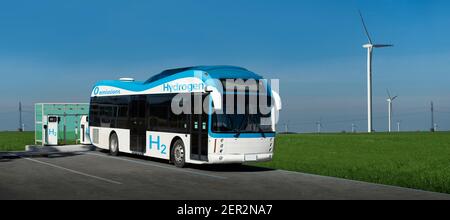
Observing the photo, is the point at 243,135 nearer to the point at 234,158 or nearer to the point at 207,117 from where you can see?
the point at 234,158

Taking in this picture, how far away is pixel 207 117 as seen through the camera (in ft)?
54.0

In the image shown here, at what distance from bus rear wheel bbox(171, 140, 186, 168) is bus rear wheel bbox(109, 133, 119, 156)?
5432 mm

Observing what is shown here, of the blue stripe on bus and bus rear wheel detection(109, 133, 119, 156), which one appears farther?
bus rear wheel detection(109, 133, 119, 156)

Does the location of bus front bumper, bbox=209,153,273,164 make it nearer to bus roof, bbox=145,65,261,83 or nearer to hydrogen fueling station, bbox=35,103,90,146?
bus roof, bbox=145,65,261,83

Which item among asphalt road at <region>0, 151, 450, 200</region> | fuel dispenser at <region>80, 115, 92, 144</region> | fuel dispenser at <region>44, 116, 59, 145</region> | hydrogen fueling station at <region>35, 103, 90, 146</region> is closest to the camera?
asphalt road at <region>0, 151, 450, 200</region>

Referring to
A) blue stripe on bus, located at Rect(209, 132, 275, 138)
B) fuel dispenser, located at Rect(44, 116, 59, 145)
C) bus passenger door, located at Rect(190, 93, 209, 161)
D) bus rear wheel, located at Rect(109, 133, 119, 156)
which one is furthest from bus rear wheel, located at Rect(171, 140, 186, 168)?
fuel dispenser, located at Rect(44, 116, 59, 145)

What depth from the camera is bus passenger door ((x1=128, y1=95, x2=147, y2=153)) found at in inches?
806

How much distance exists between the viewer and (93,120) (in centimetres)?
2542

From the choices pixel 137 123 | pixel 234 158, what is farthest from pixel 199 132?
pixel 137 123

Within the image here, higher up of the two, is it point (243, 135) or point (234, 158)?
point (243, 135)

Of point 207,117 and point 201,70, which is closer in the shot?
point 207,117

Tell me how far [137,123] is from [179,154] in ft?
11.9

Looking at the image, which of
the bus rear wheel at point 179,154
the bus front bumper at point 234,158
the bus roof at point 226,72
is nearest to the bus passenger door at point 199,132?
the bus front bumper at point 234,158

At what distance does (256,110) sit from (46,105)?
64.0 ft
